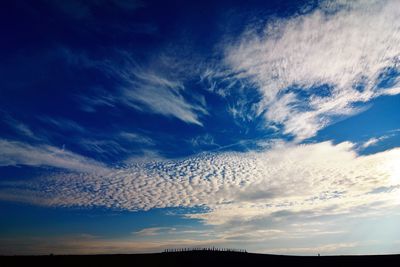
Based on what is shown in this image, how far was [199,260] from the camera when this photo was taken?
55.8 m

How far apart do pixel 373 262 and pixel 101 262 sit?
42.6m

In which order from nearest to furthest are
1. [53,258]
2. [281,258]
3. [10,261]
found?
[10,261], [53,258], [281,258]

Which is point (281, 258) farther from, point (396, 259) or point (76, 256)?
point (76, 256)

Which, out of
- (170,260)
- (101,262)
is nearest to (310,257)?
(170,260)

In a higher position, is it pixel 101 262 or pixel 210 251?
pixel 210 251

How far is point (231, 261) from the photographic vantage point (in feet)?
185

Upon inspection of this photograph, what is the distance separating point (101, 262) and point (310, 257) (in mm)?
36961

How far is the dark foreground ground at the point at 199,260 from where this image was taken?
48.6 m

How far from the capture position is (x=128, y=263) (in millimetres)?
50500

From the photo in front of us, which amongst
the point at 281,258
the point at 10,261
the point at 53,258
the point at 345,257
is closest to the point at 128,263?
the point at 53,258

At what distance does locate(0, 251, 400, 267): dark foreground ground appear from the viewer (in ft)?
160

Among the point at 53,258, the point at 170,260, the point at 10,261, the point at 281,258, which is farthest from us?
the point at 281,258

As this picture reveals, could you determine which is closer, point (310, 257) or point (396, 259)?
point (396, 259)

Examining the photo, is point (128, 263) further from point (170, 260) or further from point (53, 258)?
point (53, 258)
